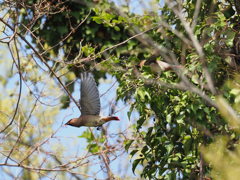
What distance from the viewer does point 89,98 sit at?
5141mm

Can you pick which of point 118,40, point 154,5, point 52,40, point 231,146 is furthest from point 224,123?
point 52,40

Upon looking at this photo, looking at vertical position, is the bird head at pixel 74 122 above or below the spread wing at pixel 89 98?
below

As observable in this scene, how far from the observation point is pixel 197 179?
4469 mm

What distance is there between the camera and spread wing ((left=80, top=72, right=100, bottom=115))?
202 inches

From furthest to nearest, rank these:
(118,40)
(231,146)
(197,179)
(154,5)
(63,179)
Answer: (63,179) → (118,40) → (154,5) → (197,179) → (231,146)

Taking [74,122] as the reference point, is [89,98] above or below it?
above

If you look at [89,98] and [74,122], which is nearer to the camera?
[89,98]

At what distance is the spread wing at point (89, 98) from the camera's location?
513 centimetres

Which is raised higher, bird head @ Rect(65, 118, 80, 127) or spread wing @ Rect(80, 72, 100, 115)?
spread wing @ Rect(80, 72, 100, 115)

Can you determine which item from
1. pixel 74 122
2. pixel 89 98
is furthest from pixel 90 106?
pixel 74 122

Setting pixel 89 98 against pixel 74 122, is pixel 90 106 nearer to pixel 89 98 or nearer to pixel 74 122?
pixel 89 98

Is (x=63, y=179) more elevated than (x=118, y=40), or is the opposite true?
(x=118, y=40)

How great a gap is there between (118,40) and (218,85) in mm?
2825

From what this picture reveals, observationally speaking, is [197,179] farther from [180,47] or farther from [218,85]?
→ [180,47]
